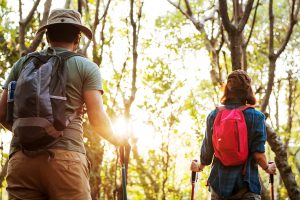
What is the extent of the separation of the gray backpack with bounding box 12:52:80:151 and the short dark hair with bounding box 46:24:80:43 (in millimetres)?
291

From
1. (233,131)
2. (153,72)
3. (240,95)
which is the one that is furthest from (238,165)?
(153,72)

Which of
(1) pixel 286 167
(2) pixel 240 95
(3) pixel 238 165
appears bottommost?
(1) pixel 286 167

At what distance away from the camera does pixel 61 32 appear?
10.5 ft

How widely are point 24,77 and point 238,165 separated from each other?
1982mm

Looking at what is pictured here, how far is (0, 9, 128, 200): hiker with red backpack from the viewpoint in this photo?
109 inches

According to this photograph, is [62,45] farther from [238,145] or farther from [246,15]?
[246,15]

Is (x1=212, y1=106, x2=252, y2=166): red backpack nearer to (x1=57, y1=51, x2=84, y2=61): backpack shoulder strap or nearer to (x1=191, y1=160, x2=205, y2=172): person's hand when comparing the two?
(x1=191, y1=160, x2=205, y2=172): person's hand

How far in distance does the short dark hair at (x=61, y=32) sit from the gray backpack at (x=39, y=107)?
0.29 metres

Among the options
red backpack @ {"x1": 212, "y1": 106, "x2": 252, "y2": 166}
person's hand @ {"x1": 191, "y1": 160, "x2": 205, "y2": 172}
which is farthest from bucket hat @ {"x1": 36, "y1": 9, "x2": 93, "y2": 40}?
person's hand @ {"x1": 191, "y1": 160, "x2": 205, "y2": 172}

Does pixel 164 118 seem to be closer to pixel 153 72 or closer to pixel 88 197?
pixel 153 72

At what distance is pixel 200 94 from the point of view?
17.0 meters

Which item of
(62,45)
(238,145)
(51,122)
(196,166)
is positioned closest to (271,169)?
(238,145)

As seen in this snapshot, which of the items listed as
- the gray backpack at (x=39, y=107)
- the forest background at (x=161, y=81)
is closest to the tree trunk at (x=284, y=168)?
the forest background at (x=161, y=81)

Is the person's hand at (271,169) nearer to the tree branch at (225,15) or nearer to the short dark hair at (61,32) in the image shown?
the short dark hair at (61,32)
